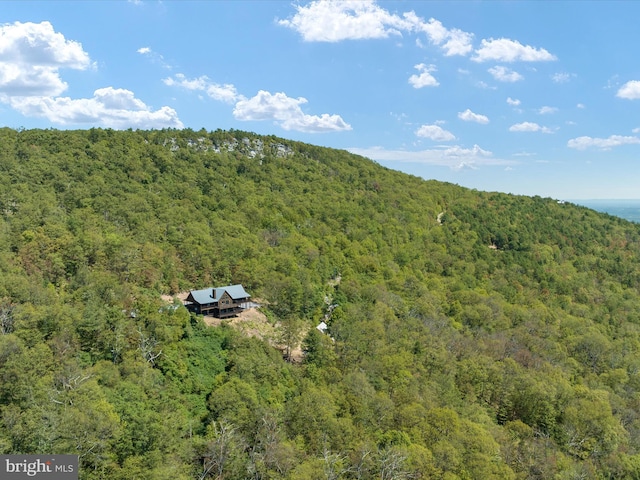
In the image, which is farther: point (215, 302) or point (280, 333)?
point (215, 302)

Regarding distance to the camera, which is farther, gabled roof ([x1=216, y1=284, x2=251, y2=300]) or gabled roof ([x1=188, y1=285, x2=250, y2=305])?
gabled roof ([x1=216, y1=284, x2=251, y2=300])

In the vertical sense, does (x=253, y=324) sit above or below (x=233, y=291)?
below

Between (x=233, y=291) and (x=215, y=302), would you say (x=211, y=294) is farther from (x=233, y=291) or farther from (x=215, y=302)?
(x=233, y=291)

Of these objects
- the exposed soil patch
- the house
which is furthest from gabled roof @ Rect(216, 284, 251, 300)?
the exposed soil patch

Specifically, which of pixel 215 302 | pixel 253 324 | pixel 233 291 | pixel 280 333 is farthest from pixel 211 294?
pixel 280 333

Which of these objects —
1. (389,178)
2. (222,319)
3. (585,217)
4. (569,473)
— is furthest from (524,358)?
(585,217)

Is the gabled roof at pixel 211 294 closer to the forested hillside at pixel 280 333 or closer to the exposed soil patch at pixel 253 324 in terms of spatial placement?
the exposed soil patch at pixel 253 324

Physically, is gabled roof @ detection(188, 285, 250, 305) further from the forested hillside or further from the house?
the forested hillside
